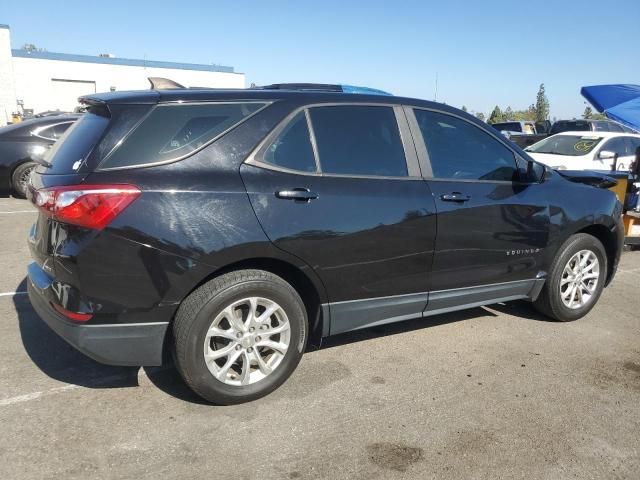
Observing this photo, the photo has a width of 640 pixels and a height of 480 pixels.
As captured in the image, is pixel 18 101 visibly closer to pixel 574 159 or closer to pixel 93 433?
pixel 574 159

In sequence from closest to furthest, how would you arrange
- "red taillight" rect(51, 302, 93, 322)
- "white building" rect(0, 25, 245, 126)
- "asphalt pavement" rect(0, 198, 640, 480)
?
"asphalt pavement" rect(0, 198, 640, 480)
"red taillight" rect(51, 302, 93, 322)
"white building" rect(0, 25, 245, 126)

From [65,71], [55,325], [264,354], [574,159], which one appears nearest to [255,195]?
[264,354]

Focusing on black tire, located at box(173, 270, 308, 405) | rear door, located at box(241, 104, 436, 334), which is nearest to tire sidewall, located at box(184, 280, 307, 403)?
black tire, located at box(173, 270, 308, 405)

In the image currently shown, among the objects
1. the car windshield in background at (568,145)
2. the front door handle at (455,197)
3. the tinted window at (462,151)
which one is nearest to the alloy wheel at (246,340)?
the front door handle at (455,197)

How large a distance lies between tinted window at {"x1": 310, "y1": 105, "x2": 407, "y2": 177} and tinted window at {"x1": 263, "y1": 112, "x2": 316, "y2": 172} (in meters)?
0.07

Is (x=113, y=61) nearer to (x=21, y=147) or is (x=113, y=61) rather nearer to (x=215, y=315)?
(x=21, y=147)

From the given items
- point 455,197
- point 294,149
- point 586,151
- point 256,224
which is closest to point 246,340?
point 256,224

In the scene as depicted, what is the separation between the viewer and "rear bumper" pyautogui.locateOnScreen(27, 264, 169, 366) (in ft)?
9.07

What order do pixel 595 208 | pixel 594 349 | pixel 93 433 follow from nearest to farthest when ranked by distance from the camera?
pixel 93 433 → pixel 594 349 → pixel 595 208

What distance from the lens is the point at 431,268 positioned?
368 cm

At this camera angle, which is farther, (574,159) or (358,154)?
(574,159)

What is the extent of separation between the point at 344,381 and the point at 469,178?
169cm

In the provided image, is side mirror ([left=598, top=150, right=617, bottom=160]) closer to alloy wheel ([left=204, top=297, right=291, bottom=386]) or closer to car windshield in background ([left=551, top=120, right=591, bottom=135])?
car windshield in background ([left=551, top=120, right=591, bottom=135])

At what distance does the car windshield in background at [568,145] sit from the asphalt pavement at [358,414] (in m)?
8.04
